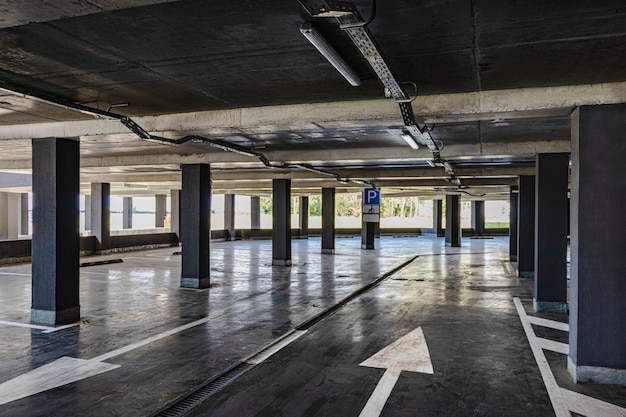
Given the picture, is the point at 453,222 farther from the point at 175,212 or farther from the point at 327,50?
the point at 327,50

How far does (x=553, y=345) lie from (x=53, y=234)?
9551mm

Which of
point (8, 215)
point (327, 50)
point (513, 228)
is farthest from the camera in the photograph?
point (8, 215)

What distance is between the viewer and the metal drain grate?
5.59m

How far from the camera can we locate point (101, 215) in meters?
26.5

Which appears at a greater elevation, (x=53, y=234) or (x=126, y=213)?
(x=126, y=213)

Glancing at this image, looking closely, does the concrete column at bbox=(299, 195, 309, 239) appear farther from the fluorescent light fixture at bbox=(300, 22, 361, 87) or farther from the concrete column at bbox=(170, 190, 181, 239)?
the fluorescent light fixture at bbox=(300, 22, 361, 87)

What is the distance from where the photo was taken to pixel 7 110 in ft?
29.0

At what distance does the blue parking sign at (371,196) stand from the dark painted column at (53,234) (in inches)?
717

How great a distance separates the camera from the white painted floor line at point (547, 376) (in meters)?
5.82

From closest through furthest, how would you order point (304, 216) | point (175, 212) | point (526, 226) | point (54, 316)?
1. point (54, 316)
2. point (526, 226)
3. point (175, 212)
4. point (304, 216)

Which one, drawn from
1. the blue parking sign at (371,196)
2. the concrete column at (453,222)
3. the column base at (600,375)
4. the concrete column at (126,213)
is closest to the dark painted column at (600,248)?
the column base at (600,375)

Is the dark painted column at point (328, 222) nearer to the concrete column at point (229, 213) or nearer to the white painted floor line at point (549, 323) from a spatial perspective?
the concrete column at point (229, 213)

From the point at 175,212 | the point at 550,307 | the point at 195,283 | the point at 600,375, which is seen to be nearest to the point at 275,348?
the point at 600,375

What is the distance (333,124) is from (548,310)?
23.6 ft
